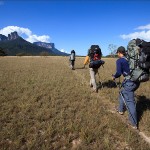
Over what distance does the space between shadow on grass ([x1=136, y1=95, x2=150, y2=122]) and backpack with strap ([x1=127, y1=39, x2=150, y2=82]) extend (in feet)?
5.72

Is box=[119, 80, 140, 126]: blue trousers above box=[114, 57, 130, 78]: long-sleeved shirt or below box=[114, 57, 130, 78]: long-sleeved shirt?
below

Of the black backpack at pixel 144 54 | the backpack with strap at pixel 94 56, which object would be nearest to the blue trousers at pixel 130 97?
the black backpack at pixel 144 54

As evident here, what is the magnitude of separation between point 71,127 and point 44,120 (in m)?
1.19

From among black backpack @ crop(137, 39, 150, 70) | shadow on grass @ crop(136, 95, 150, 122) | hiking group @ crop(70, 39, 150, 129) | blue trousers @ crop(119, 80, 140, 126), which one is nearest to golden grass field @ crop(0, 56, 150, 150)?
shadow on grass @ crop(136, 95, 150, 122)

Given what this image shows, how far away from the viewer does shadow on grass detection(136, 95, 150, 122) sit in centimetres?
865

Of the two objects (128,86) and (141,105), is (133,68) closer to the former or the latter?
(128,86)

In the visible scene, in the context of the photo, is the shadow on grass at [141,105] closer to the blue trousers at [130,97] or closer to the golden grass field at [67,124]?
the golden grass field at [67,124]

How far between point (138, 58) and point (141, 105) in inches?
133

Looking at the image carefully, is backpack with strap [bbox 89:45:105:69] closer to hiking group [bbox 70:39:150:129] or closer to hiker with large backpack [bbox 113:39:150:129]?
hiking group [bbox 70:39:150:129]

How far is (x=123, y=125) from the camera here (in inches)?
289

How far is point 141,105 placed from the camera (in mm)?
9727

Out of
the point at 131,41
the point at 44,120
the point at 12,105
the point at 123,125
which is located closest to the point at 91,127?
the point at 123,125

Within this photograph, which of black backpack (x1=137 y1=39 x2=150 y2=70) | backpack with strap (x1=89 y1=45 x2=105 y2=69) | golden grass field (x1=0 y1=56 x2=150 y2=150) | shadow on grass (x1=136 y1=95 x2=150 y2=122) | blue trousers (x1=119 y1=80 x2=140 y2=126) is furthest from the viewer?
backpack with strap (x1=89 y1=45 x2=105 y2=69)

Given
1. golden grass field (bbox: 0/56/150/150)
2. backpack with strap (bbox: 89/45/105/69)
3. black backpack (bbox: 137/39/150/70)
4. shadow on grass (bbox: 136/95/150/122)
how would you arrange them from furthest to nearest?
Result: backpack with strap (bbox: 89/45/105/69) → shadow on grass (bbox: 136/95/150/122) → black backpack (bbox: 137/39/150/70) → golden grass field (bbox: 0/56/150/150)
